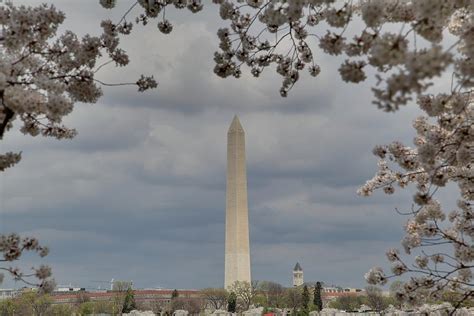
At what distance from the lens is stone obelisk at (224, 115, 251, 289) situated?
230 feet

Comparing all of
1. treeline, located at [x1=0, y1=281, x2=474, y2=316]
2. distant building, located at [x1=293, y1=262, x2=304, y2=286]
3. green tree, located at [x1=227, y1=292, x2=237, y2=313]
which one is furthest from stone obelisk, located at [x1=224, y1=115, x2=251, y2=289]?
distant building, located at [x1=293, y1=262, x2=304, y2=286]

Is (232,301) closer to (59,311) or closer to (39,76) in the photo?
(59,311)

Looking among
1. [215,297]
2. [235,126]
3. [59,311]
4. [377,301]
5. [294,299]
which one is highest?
[235,126]

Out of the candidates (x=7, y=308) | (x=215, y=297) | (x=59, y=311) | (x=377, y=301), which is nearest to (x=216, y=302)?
(x=215, y=297)

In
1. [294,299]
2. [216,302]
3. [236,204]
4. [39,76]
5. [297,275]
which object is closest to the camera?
[39,76]

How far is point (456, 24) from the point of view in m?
6.41

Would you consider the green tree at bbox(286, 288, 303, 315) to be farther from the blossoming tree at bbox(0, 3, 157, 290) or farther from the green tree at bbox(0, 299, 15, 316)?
the blossoming tree at bbox(0, 3, 157, 290)

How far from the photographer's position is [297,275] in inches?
5138

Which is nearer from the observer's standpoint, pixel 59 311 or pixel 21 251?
pixel 21 251

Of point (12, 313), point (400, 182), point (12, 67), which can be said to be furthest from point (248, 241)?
point (12, 67)

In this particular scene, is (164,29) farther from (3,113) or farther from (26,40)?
(3,113)

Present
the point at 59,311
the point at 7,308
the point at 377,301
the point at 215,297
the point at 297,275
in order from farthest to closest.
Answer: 1. the point at 297,275
2. the point at 215,297
3. the point at 377,301
4. the point at 59,311
5. the point at 7,308

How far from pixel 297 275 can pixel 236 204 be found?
63.6 m

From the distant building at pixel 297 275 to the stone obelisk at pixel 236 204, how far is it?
191ft
